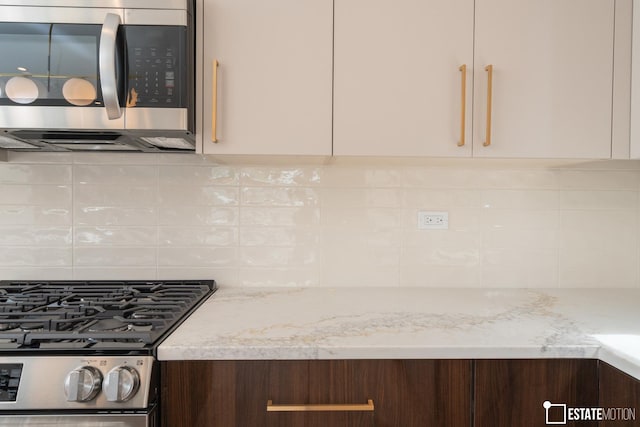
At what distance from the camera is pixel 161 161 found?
159 cm

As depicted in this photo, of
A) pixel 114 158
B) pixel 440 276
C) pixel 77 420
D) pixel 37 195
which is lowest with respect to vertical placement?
pixel 77 420

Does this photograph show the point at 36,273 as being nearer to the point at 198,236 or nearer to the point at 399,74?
the point at 198,236

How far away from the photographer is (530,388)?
0.99 m

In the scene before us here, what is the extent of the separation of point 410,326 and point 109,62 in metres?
1.12

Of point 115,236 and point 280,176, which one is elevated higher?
point 280,176

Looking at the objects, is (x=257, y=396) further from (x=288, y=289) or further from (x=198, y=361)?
(x=288, y=289)

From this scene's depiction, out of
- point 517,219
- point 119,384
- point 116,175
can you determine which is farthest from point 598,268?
point 116,175

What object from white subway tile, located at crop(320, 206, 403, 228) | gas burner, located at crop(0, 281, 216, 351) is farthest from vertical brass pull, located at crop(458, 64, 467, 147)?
gas burner, located at crop(0, 281, 216, 351)

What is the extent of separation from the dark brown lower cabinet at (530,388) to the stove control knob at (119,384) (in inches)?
31.8

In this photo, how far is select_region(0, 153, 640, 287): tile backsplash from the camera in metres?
1.58

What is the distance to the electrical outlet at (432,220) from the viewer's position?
64.0 inches

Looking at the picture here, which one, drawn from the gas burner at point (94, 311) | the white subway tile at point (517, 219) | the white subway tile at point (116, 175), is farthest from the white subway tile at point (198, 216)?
the white subway tile at point (517, 219)

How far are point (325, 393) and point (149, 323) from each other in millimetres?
499

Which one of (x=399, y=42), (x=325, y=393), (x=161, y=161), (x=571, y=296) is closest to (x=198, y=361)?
(x=325, y=393)
